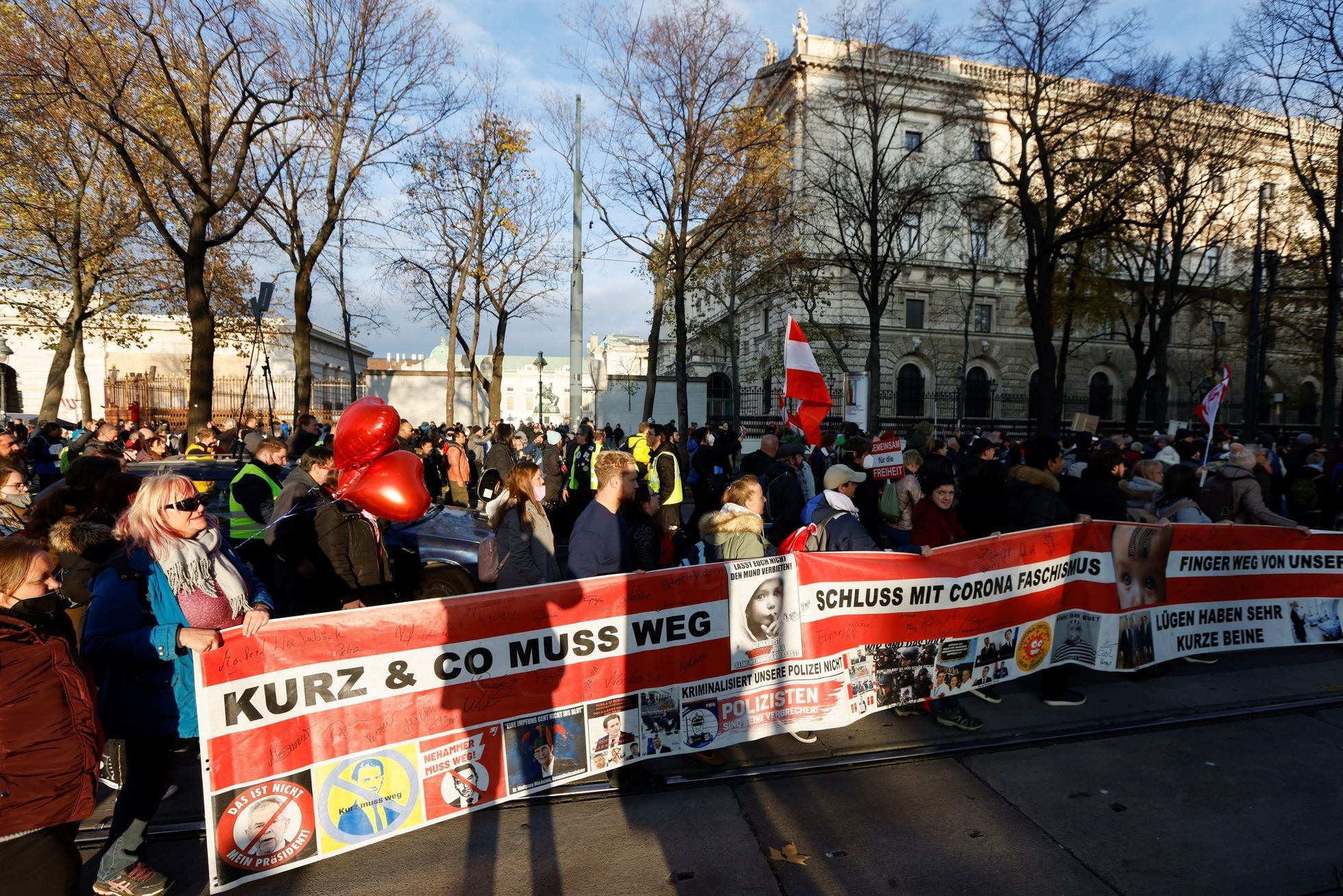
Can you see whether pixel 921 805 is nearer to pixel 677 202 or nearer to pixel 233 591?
pixel 233 591

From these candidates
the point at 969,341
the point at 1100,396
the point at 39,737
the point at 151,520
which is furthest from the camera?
the point at 1100,396

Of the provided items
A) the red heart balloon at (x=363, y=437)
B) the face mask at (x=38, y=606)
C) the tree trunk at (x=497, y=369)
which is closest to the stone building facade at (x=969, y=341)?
the tree trunk at (x=497, y=369)

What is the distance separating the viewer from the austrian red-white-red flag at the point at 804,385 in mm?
8102

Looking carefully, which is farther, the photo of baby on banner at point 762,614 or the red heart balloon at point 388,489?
the photo of baby on banner at point 762,614

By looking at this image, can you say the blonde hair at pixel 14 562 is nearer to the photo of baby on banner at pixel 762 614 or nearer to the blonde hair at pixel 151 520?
the blonde hair at pixel 151 520

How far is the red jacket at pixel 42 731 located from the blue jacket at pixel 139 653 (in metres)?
0.56

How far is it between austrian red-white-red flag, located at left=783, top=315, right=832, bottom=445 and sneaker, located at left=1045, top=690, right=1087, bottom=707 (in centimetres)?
347

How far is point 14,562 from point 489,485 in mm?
7351

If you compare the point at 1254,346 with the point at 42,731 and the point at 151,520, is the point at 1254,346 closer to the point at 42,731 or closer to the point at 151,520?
the point at 151,520

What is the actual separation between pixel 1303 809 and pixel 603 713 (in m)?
3.78

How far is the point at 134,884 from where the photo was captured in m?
3.29

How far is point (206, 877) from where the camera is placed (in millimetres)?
3506

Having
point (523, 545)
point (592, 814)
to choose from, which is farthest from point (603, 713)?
point (523, 545)

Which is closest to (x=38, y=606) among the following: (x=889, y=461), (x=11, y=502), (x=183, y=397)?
(x=11, y=502)
